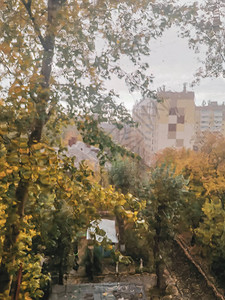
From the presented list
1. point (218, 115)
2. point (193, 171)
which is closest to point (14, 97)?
point (193, 171)

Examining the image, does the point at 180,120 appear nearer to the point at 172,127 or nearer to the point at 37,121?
the point at 172,127

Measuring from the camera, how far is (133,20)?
3336mm

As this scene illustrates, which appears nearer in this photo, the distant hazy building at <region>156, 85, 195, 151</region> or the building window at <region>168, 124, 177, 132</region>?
the distant hazy building at <region>156, 85, 195, 151</region>

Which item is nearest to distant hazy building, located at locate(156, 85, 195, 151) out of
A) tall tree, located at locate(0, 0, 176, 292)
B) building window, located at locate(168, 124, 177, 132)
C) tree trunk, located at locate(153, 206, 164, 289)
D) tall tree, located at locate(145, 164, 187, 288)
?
building window, located at locate(168, 124, 177, 132)

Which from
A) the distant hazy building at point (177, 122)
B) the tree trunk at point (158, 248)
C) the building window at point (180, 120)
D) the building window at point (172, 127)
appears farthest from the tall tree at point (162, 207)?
the building window at point (180, 120)

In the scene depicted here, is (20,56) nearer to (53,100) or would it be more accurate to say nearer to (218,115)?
(53,100)

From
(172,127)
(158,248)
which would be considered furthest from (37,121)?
(172,127)

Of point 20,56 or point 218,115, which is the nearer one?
point 20,56

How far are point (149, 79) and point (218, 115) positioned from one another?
63.3 m

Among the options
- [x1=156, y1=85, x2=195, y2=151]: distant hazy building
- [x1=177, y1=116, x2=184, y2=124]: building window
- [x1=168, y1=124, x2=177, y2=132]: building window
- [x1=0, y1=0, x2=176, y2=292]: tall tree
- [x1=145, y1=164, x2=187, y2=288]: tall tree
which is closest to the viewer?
[x1=0, y1=0, x2=176, y2=292]: tall tree

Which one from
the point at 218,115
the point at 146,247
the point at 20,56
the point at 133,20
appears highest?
the point at 218,115

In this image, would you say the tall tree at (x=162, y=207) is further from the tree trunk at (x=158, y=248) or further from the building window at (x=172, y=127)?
the building window at (x=172, y=127)

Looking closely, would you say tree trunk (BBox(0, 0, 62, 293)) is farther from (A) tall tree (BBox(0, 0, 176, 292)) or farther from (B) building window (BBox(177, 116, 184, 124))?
(B) building window (BBox(177, 116, 184, 124))

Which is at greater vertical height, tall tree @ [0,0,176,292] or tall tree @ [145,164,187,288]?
tall tree @ [0,0,176,292]
